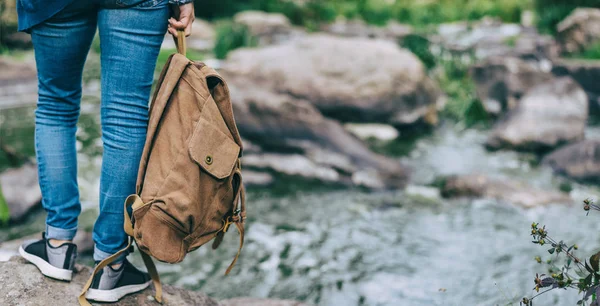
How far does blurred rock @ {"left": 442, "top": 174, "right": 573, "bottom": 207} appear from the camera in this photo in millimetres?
4469

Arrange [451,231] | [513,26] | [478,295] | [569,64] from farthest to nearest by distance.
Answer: [513,26] < [569,64] < [451,231] < [478,295]

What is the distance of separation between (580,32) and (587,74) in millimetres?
1800

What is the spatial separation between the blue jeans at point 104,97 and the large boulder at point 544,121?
5.09 metres

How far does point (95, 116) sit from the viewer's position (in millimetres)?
6559

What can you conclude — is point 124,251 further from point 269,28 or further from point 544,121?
point 269,28

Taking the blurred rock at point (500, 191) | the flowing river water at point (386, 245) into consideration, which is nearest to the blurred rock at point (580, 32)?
the flowing river water at point (386, 245)

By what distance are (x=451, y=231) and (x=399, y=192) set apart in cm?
87

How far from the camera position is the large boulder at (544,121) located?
594cm

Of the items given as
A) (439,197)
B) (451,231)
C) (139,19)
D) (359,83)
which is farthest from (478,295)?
(359,83)

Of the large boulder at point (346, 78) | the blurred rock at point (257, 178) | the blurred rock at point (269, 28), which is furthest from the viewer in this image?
the blurred rock at point (269, 28)

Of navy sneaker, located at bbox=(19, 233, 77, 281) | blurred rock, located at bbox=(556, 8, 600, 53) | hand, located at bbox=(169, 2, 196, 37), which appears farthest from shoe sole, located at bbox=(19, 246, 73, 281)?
blurred rock, located at bbox=(556, 8, 600, 53)

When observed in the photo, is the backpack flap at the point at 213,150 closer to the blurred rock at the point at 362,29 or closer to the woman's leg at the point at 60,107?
the woman's leg at the point at 60,107

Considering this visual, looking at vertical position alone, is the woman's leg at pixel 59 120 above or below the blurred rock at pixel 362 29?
below

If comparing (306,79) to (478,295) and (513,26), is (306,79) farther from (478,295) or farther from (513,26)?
(513,26)
